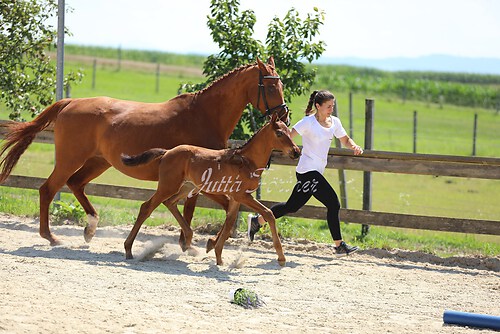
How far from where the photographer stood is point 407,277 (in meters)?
7.88

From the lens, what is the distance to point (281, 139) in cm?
770

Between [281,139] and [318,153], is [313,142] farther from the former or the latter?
[281,139]

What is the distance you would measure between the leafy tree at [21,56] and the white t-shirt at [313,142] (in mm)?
4933

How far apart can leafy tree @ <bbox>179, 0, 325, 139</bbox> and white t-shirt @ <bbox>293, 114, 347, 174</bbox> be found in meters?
2.20

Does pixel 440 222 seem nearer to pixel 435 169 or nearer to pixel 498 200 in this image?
pixel 435 169

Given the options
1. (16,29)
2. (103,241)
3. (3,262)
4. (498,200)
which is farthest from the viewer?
(498,200)

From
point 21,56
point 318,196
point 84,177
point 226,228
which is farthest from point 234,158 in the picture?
point 21,56

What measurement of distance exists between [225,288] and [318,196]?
6.32 feet

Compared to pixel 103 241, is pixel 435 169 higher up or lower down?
higher up

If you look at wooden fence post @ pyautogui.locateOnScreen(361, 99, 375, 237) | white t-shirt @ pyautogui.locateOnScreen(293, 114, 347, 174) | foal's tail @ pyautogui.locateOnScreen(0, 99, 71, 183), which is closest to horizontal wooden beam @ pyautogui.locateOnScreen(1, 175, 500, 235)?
wooden fence post @ pyautogui.locateOnScreen(361, 99, 375, 237)

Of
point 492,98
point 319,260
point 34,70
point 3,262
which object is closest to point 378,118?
point 492,98

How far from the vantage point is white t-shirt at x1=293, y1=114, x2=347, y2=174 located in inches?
323

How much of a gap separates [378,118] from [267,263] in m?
25.5

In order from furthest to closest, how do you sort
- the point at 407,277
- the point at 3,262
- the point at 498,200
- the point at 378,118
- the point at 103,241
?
the point at 378,118
the point at 498,200
the point at 103,241
the point at 407,277
the point at 3,262
